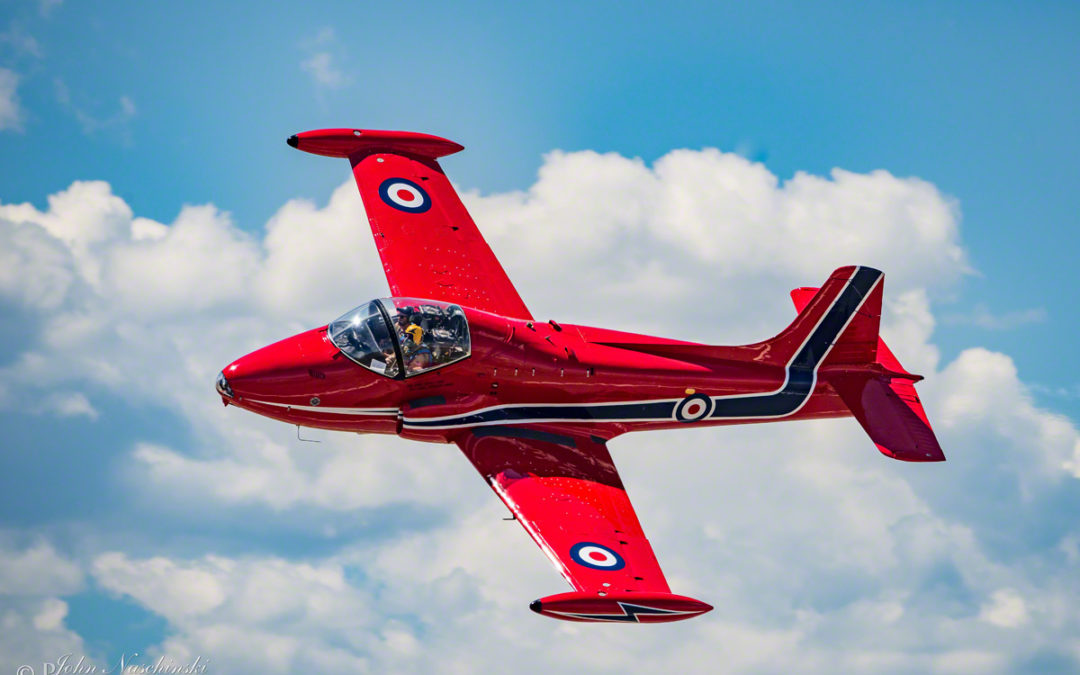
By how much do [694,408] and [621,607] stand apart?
5915 mm

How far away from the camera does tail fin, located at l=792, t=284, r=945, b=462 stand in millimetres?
24922

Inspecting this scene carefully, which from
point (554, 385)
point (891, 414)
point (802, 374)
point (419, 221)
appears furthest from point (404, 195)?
point (891, 414)

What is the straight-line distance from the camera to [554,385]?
23.8 meters

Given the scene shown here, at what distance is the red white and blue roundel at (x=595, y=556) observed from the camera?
2091cm

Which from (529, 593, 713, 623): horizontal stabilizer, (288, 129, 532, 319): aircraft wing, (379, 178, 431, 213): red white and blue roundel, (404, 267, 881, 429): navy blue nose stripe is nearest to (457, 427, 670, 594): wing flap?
(529, 593, 713, 623): horizontal stabilizer

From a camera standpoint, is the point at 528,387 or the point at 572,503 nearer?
the point at 572,503

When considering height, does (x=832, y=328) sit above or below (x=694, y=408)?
above

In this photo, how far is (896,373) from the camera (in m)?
25.9

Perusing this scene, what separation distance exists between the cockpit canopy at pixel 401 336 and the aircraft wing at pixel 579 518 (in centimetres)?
170

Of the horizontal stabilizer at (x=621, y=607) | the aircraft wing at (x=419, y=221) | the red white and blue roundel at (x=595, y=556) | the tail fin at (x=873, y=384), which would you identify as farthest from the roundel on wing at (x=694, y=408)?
the horizontal stabilizer at (x=621, y=607)

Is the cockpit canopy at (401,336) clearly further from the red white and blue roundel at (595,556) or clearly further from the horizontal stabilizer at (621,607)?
the horizontal stabilizer at (621,607)

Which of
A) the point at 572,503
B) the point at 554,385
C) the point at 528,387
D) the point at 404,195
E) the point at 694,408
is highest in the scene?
the point at 404,195

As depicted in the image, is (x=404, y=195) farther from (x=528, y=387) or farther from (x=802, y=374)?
(x=802, y=374)

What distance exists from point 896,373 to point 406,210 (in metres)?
11.1
